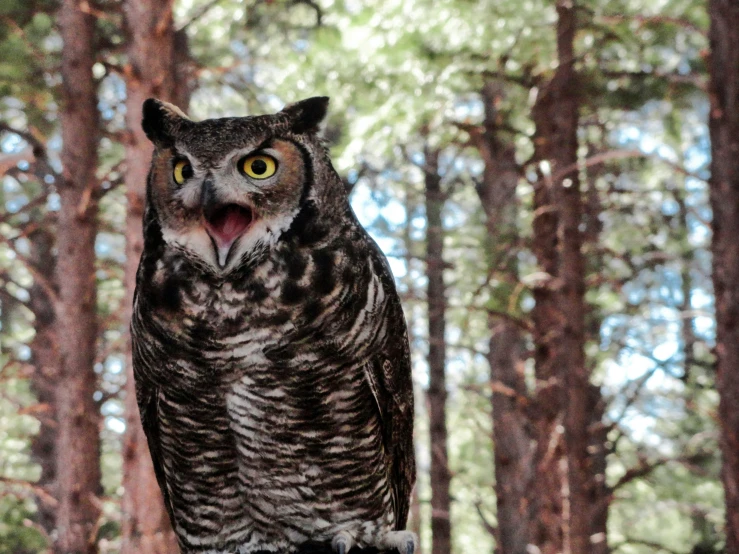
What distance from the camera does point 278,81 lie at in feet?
25.8

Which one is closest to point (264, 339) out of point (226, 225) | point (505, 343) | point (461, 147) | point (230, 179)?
point (226, 225)

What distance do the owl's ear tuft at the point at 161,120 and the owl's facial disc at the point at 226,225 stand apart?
30cm

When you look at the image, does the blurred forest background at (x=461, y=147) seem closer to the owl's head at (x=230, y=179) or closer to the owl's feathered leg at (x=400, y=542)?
the owl's head at (x=230, y=179)

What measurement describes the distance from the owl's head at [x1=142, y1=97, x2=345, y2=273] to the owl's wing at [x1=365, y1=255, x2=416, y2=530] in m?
0.50

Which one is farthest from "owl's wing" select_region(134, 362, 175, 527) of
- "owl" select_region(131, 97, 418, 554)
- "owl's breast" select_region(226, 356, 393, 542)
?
"owl's breast" select_region(226, 356, 393, 542)

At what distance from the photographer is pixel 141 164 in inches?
206

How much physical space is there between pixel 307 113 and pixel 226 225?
0.47m

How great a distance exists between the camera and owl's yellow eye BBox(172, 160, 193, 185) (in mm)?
2246

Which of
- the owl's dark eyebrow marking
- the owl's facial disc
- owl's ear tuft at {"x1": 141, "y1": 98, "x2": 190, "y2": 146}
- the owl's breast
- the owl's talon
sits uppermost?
owl's ear tuft at {"x1": 141, "y1": 98, "x2": 190, "y2": 146}

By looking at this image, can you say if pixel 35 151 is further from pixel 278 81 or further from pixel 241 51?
pixel 241 51

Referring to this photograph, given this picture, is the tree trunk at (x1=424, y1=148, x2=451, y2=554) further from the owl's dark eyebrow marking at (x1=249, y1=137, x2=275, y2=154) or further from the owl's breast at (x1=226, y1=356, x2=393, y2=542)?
the owl's dark eyebrow marking at (x1=249, y1=137, x2=275, y2=154)

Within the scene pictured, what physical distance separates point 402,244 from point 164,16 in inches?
432

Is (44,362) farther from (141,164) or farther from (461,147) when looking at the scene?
(141,164)

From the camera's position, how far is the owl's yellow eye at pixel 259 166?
2220 millimetres
